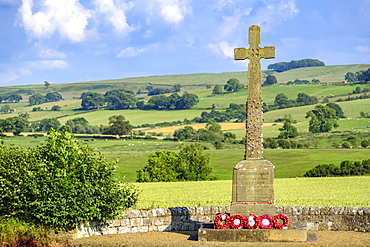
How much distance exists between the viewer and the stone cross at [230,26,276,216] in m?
19.3

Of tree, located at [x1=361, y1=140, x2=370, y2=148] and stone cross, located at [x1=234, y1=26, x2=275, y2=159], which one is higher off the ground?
stone cross, located at [x1=234, y1=26, x2=275, y2=159]

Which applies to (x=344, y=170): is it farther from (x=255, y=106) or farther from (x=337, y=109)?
(x=337, y=109)

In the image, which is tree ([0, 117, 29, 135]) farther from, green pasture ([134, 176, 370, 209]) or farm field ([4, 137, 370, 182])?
green pasture ([134, 176, 370, 209])

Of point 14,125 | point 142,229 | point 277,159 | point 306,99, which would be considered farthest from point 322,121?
point 142,229

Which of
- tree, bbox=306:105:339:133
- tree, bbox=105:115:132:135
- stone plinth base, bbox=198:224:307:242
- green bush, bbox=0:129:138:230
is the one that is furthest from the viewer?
tree, bbox=105:115:132:135

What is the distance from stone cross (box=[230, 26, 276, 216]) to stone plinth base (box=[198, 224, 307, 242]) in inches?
29.1

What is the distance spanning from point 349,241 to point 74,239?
8816 mm

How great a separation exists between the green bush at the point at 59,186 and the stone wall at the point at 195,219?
45cm

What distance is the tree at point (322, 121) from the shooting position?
12662 centimetres

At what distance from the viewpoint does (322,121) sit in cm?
12975

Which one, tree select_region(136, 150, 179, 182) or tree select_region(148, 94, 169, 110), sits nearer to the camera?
tree select_region(136, 150, 179, 182)

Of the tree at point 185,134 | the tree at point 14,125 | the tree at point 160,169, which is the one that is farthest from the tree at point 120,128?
the tree at point 160,169

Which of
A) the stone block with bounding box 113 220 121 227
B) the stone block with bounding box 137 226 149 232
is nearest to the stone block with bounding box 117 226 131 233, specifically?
the stone block with bounding box 113 220 121 227

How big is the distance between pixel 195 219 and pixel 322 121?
11237 cm
